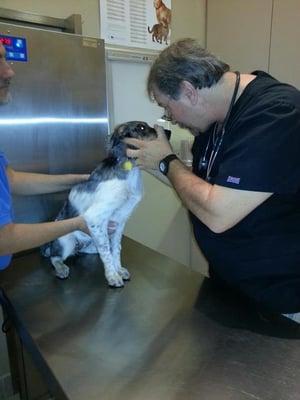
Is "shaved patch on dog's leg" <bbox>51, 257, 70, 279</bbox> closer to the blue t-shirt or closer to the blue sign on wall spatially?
the blue t-shirt

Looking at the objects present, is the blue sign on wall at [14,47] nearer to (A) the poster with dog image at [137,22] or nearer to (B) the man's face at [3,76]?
(B) the man's face at [3,76]

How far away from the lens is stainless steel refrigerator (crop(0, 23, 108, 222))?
1.35m

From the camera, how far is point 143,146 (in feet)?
3.49

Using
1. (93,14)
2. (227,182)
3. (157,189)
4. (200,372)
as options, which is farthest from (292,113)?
(157,189)

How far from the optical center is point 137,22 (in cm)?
198

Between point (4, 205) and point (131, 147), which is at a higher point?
point (131, 147)

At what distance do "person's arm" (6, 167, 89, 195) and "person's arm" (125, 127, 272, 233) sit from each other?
0.41m

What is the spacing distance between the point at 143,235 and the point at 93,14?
135 cm

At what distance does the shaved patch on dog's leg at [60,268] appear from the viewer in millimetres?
1218

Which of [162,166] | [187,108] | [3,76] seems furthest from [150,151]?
[3,76]

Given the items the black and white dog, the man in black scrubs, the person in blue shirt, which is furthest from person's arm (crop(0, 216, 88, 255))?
the man in black scrubs

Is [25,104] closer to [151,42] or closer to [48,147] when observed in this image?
[48,147]

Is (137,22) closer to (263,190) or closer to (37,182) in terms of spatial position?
(37,182)

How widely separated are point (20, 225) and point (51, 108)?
25.8 inches
